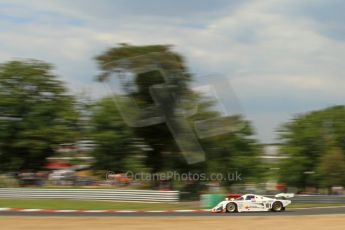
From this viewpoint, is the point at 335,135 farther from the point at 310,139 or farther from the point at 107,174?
the point at 107,174

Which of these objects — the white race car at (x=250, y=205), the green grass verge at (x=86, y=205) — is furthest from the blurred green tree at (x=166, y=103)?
the white race car at (x=250, y=205)

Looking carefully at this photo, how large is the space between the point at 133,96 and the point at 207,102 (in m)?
5.14

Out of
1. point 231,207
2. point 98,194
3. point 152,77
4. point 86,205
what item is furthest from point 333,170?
point 86,205

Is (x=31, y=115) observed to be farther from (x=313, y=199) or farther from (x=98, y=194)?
(x=313, y=199)

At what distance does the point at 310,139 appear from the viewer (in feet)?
177

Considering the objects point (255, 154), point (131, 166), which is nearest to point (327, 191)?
point (255, 154)

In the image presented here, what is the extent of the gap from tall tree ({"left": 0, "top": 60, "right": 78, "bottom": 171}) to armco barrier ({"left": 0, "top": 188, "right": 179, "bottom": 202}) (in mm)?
14157

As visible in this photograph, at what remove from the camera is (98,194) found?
30531 mm

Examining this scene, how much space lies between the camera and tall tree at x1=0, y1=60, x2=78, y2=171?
45688 millimetres

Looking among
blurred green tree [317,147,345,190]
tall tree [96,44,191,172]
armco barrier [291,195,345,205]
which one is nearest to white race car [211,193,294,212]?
armco barrier [291,195,345,205]

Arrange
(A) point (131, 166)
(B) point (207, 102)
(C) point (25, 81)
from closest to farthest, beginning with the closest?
1. (B) point (207, 102)
2. (A) point (131, 166)
3. (C) point (25, 81)

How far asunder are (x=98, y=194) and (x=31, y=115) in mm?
18386

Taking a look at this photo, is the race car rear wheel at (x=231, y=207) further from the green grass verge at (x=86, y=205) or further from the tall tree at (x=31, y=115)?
the tall tree at (x=31, y=115)

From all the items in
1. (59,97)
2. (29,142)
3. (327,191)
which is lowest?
(327,191)
